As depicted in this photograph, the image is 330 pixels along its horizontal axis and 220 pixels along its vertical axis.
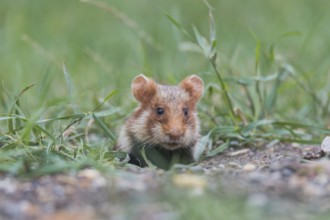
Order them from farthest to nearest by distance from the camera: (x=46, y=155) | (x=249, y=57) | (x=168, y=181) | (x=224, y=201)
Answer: (x=249, y=57) < (x=46, y=155) < (x=168, y=181) < (x=224, y=201)

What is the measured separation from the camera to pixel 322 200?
4355 millimetres

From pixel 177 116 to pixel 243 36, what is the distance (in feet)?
20.7

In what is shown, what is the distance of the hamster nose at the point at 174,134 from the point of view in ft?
19.6

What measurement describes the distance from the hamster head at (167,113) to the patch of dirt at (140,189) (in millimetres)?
785

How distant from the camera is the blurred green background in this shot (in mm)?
7742

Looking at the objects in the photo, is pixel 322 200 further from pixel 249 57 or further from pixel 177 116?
pixel 249 57

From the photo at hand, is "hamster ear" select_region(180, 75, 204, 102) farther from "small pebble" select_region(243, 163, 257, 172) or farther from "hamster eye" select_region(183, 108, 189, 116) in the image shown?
"small pebble" select_region(243, 163, 257, 172)

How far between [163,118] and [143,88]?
1.38 ft

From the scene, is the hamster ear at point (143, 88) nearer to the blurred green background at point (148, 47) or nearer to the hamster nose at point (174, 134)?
the blurred green background at point (148, 47)

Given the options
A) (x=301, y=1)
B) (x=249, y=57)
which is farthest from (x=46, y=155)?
(x=301, y=1)

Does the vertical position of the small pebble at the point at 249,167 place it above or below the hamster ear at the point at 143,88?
below

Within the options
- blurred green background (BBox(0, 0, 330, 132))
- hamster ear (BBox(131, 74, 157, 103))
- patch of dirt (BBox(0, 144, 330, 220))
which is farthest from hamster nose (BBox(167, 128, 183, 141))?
blurred green background (BBox(0, 0, 330, 132))

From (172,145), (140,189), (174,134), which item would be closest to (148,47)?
(172,145)

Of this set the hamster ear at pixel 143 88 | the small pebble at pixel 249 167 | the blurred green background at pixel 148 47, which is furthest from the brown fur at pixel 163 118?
the small pebble at pixel 249 167
